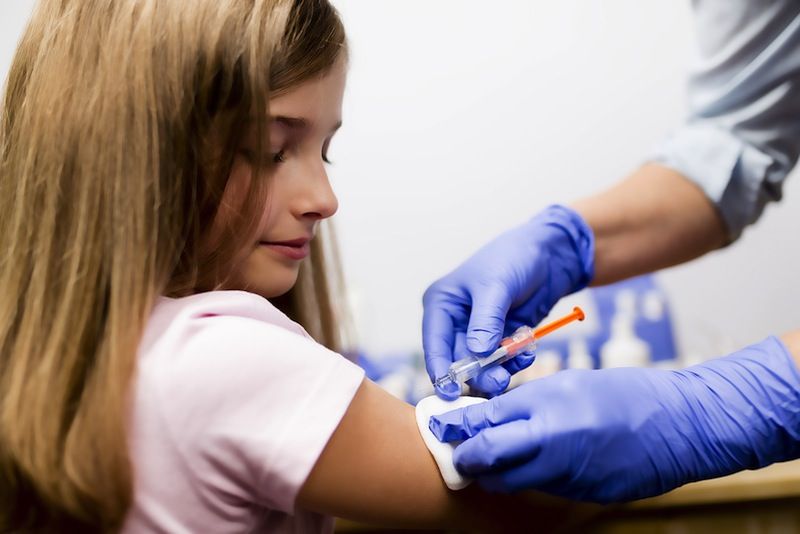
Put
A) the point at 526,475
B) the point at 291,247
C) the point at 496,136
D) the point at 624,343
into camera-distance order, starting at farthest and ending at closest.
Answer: the point at 496,136
the point at 624,343
the point at 291,247
the point at 526,475

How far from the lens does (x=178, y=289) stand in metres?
0.81

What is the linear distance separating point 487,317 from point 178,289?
41 cm

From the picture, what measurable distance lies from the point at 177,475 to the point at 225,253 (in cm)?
26

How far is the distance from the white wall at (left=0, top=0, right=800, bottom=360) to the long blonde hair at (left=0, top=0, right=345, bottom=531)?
1251mm

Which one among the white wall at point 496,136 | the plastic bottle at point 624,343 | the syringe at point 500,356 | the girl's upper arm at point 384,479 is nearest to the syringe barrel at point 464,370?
the syringe at point 500,356

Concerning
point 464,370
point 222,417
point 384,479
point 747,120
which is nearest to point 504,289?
point 464,370

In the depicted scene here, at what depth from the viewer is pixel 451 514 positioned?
79cm

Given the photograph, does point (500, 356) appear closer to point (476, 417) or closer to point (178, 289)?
point (476, 417)

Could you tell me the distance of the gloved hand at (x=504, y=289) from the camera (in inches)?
38.5

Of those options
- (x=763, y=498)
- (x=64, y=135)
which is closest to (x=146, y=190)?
(x=64, y=135)

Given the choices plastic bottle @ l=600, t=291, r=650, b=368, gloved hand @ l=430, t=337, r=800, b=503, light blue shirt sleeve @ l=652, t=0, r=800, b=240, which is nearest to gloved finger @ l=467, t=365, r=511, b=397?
gloved hand @ l=430, t=337, r=800, b=503

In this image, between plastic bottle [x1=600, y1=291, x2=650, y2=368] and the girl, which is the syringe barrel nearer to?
the girl

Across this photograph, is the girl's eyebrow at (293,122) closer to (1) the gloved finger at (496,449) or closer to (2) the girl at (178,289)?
(2) the girl at (178,289)

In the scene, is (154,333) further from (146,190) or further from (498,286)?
(498,286)
